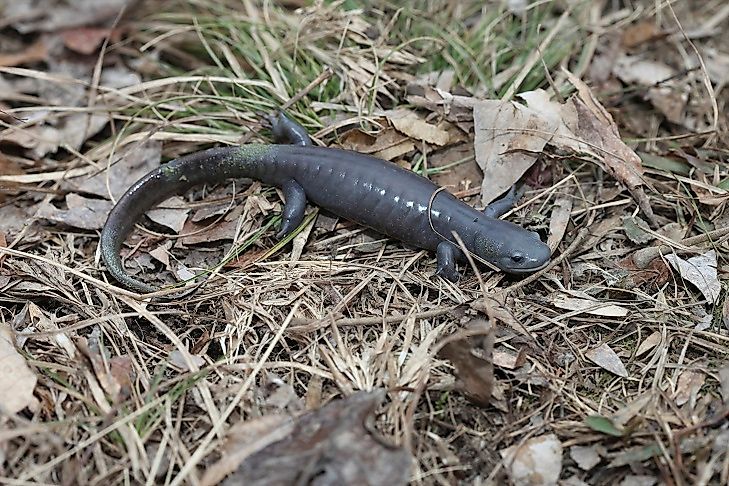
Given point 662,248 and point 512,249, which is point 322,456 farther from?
point 662,248

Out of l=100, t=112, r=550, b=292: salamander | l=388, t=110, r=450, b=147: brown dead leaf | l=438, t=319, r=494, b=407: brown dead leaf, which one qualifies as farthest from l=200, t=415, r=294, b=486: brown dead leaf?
l=388, t=110, r=450, b=147: brown dead leaf

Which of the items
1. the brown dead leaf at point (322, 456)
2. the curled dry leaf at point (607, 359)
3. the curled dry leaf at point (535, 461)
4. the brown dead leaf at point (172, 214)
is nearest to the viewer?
the brown dead leaf at point (322, 456)

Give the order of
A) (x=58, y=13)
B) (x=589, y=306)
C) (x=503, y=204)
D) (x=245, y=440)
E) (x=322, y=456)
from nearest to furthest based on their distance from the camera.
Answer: (x=322, y=456) → (x=245, y=440) → (x=589, y=306) → (x=503, y=204) → (x=58, y=13)

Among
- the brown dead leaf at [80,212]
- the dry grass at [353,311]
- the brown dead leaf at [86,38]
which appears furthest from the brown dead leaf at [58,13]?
the brown dead leaf at [80,212]

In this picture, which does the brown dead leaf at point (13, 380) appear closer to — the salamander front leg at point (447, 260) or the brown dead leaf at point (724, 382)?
the salamander front leg at point (447, 260)

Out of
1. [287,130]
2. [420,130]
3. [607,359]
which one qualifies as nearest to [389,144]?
[420,130]

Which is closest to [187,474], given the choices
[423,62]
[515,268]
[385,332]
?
[385,332]

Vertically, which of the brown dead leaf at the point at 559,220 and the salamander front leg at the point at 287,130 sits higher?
the salamander front leg at the point at 287,130
